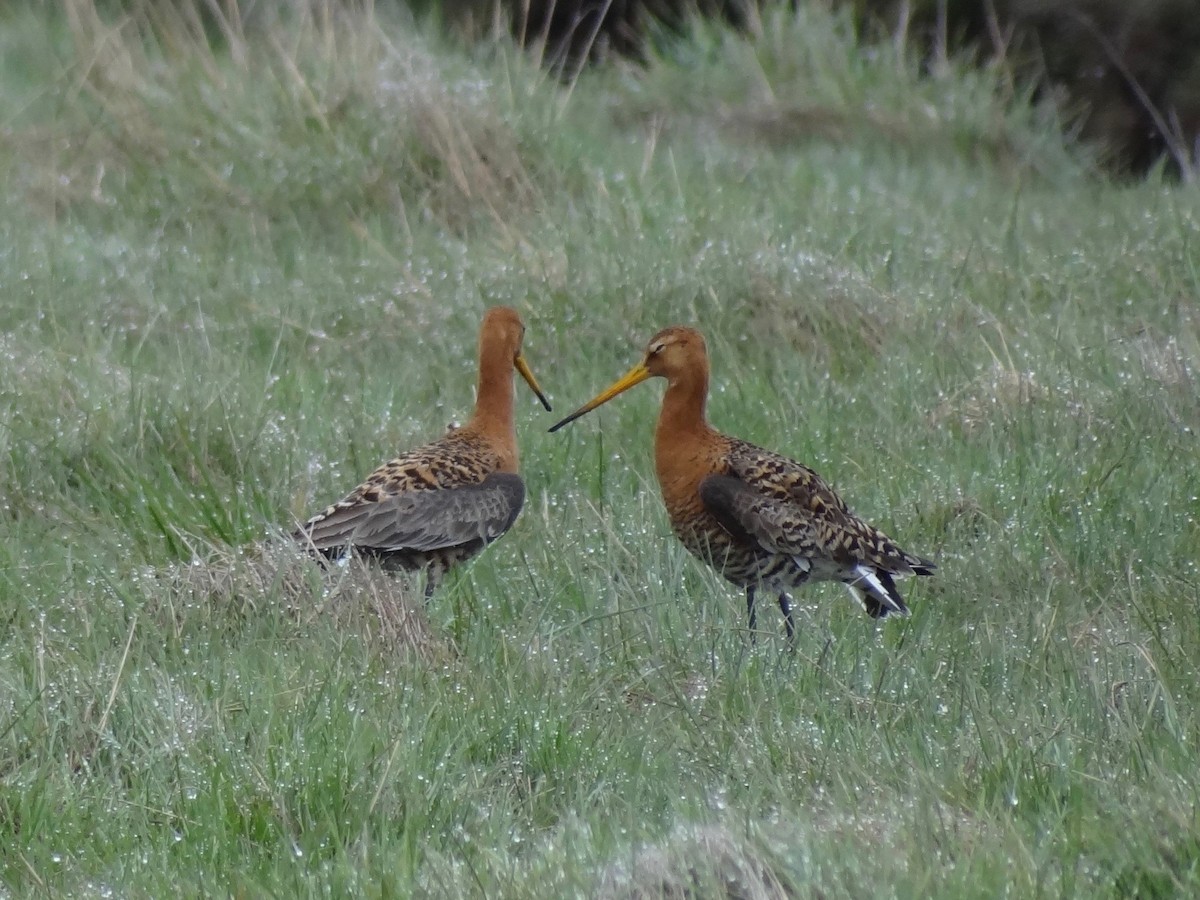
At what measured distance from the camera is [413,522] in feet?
18.2

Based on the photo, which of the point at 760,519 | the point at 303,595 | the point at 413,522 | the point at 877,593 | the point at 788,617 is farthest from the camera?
the point at 413,522

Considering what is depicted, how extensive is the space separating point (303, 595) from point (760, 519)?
1424mm

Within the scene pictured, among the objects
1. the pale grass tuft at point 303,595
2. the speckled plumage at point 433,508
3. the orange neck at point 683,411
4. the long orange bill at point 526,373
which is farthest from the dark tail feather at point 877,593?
the long orange bill at point 526,373

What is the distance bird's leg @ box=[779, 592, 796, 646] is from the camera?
466 cm

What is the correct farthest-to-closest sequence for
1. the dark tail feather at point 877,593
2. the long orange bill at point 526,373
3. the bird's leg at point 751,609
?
the long orange bill at point 526,373 → the dark tail feather at point 877,593 → the bird's leg at point 751,609

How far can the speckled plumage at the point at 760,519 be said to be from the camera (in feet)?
17.6

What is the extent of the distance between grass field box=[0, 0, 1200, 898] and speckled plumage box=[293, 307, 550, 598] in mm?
169

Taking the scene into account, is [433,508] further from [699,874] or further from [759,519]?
[699,874]

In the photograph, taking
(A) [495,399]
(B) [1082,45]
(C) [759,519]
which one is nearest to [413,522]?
(A) [495,399]

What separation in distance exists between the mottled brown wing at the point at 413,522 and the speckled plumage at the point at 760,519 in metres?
0.58

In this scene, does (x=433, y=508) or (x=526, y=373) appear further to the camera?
(x=526, y=373)

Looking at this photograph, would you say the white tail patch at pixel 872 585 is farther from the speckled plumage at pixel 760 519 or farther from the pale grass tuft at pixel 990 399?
the pale grass tuft at pixel 990 399

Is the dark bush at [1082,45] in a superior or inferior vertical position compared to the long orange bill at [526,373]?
inferior

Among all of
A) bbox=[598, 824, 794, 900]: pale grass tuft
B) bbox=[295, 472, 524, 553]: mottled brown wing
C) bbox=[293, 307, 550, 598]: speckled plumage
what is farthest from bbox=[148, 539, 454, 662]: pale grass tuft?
bbox=[598, 824, 794, 900]: pale grass tuft
